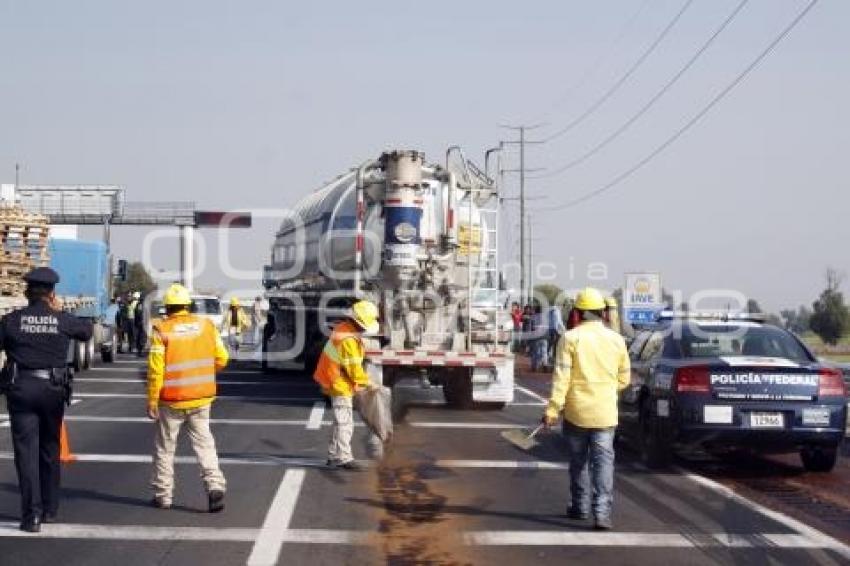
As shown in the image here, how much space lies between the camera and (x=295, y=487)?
35.0 feet

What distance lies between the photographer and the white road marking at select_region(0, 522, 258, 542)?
838 cm

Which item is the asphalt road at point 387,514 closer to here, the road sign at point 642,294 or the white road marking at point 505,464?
the white road marking at point 505,464

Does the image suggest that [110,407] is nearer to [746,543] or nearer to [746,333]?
[746,333]

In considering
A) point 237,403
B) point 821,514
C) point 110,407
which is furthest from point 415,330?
point 821,514

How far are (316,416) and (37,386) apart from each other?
8.79 meters

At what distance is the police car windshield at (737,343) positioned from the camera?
12.2 meters

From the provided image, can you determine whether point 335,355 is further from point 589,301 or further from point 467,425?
point 467,425

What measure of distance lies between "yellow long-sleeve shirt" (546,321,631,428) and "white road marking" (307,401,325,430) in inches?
273

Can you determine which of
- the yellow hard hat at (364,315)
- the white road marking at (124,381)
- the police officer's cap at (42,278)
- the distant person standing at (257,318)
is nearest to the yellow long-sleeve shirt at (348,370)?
the yellow hard hat at (364,315)

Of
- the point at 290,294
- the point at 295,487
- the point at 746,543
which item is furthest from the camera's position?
the point at 290,294

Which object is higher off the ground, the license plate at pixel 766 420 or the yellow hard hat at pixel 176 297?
the yellow hard hat at pixel 176 297

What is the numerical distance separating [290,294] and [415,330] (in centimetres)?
725

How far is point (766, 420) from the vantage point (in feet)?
37.7

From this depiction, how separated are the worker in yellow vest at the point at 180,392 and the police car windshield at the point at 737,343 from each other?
512 cm
